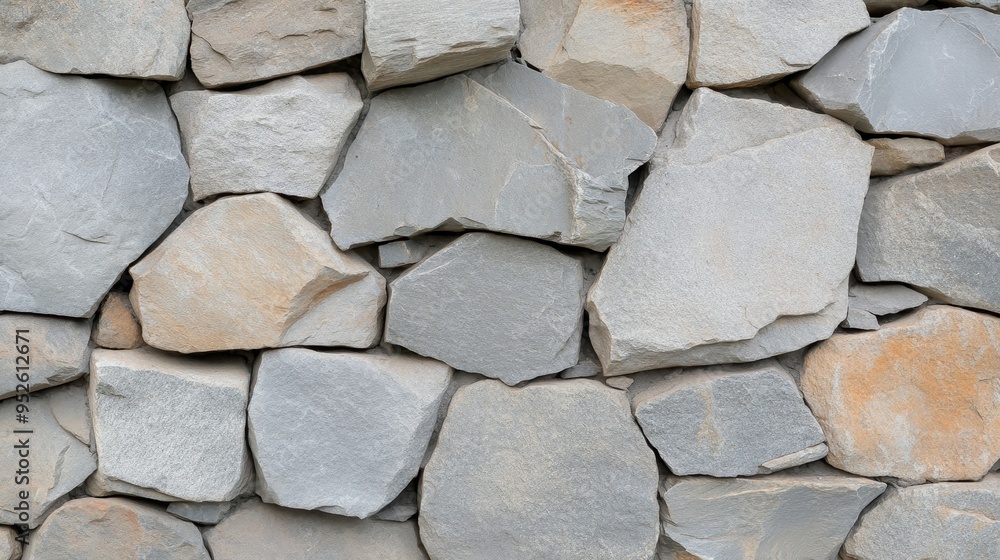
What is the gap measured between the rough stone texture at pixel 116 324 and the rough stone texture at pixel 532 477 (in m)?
0.59

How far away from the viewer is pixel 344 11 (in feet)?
4.07

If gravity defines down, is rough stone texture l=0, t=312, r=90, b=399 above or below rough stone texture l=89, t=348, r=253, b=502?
above

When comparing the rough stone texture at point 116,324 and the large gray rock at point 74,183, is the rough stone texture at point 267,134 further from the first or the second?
the rough stone texture at point 116,324

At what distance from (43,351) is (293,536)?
1.78ft

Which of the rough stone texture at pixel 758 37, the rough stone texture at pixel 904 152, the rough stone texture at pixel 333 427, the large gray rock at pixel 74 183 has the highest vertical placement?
the rough stone texture at pixel 758 37

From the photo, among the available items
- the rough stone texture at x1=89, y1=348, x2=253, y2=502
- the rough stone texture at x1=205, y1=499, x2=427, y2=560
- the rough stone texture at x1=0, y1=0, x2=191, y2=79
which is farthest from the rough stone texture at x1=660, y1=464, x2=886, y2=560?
the rough stone texture at x1=0, y1=0, x2=191, y2=79

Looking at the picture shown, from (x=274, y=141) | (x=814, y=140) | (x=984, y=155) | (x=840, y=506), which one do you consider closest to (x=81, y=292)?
(x=274, y=141)

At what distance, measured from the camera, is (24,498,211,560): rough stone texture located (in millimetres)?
1256

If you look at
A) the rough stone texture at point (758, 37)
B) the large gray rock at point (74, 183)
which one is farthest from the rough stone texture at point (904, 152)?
the large gray rock at point (74, 183)

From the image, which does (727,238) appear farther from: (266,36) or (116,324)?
(116,324)

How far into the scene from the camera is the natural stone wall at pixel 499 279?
4.04ft

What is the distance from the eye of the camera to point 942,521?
1417mm

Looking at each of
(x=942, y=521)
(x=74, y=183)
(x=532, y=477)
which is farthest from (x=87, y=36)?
(x=942, y=521)

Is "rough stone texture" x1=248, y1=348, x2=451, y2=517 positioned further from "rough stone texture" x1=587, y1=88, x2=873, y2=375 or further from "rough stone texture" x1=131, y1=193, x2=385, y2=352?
"rough stone texture" x1=587, y1=88, x2=873, y2=375
